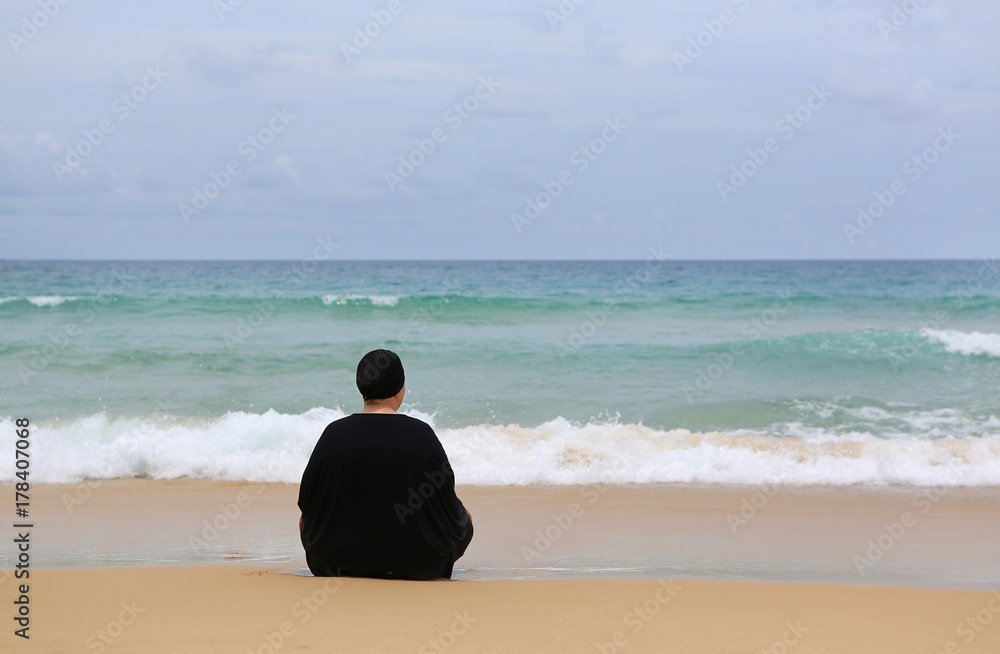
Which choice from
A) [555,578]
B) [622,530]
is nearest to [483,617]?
[555,578]

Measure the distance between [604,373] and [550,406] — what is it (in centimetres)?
234

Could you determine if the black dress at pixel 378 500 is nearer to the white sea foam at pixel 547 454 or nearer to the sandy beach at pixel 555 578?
the sandy beach at pixel 555 578

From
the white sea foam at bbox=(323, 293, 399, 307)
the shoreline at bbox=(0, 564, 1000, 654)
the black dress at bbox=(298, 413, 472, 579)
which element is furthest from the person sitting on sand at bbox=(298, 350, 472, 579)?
the white sea foam at bbox=(323, 293, 399, 307)

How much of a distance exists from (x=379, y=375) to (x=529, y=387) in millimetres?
9131

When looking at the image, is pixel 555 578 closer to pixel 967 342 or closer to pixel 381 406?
pixel 381 406

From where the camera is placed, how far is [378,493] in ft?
10.9

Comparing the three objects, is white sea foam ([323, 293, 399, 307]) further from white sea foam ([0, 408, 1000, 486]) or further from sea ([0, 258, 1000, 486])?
white sea foam ([0, 408, 1000, 486])

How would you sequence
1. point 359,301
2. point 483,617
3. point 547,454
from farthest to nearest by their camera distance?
1. point 359,301
2. point 547,454
3. point 483,617

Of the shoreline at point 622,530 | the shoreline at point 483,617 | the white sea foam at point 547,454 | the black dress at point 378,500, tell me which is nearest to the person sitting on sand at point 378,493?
the black dress at point 378,500

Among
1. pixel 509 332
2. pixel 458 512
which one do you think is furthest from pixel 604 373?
pixel 458 512

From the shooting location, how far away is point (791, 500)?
661cm

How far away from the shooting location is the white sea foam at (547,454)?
7.42 m

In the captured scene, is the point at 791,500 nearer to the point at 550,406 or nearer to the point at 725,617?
the point at 725,617

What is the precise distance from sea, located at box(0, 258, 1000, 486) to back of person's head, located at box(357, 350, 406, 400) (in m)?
4.17
